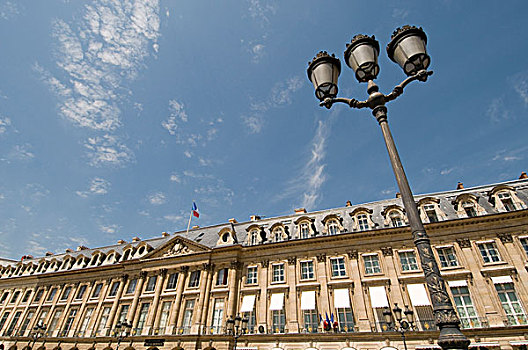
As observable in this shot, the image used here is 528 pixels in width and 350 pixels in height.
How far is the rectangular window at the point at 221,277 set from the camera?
2977 cm

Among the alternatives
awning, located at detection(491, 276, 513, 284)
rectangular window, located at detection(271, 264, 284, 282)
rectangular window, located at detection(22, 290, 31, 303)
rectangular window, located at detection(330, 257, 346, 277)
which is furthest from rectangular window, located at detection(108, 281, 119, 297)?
awning, located at detection(491, 276, 513, 284)

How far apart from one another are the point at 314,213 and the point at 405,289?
12.3m

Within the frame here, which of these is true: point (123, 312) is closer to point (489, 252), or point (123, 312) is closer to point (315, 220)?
point (315, 220)

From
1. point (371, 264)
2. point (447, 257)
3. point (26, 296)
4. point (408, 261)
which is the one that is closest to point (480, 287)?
point (447, 257)

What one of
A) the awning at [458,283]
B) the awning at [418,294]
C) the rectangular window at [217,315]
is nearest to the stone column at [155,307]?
the rectangular window at [217,315]

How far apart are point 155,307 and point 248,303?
10945 millimetres

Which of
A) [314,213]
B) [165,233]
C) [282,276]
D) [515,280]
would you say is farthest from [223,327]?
[515,280]

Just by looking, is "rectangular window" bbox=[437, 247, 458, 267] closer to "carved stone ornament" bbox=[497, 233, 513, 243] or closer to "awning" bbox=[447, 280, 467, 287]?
"awning" bbox=[447, 280, 467, 287]

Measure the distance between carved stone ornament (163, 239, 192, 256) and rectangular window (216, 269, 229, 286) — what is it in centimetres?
485

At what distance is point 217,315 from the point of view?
2800 centimetres

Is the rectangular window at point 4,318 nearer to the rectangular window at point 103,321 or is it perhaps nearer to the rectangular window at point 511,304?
the rectangular window at point 103,321

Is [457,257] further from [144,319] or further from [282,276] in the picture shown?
[144,319]

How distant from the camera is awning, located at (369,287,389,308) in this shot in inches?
905

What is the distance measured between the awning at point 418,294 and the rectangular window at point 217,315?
17.4 metres
